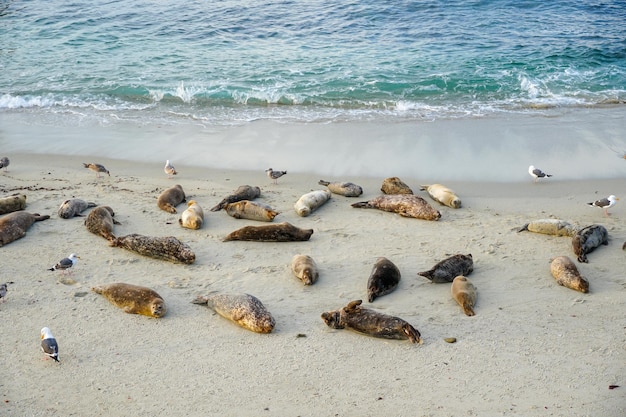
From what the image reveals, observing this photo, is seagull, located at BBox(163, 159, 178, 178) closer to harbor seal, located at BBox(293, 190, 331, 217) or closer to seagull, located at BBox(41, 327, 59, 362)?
harbor seal, located at BBox(293, 190, 331, 217)

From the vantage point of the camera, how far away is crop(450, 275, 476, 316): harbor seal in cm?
708

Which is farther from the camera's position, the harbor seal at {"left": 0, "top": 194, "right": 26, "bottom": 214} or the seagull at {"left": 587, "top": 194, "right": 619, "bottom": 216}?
the harbor seal at {"left": 0, "top": 194, "right": 26, "bottom": 214}

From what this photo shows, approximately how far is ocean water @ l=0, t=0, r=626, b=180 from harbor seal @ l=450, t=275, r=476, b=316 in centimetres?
448

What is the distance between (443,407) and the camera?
554 centimetres

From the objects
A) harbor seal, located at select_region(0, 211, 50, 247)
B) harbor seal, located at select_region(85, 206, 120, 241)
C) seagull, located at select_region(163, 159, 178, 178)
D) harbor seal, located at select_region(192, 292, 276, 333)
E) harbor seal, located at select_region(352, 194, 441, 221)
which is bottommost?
harbor seal, located at select_region(352, 194, 441, 221)

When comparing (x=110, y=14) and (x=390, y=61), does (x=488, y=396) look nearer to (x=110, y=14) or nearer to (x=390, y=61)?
(x=390, y=61)

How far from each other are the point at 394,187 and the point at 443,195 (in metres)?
0.77

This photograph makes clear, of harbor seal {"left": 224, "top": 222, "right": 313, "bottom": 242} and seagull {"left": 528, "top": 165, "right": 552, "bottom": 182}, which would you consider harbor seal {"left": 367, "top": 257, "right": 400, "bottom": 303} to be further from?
seagull {"left": 528, "top": 165, "right": 552, "bottom": 182}

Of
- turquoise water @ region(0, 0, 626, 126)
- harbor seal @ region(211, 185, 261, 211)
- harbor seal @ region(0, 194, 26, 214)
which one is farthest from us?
turquoise water @ region(0, 0, 626, 126)

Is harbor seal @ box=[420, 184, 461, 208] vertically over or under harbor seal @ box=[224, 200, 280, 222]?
under

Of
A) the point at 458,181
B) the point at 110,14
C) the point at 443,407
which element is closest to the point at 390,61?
the point at 458,181

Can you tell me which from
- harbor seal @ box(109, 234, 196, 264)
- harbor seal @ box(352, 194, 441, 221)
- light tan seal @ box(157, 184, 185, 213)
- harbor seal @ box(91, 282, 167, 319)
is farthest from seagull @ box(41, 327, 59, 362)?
harbor seal @ box(352, 194, 441, 221)

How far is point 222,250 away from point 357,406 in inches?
142

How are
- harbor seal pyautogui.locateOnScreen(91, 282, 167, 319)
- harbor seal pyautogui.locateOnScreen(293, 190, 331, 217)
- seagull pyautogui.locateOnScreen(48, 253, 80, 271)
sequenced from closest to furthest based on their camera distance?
harbor seal pyautogui.locateOnScreen(91, 282, 167, 319) < seagull pyautogui.locateOnScreen(48, 253, 80, 271) < harbor seal pyautogui.locateOnScreen(293, 190, 331, 217)
